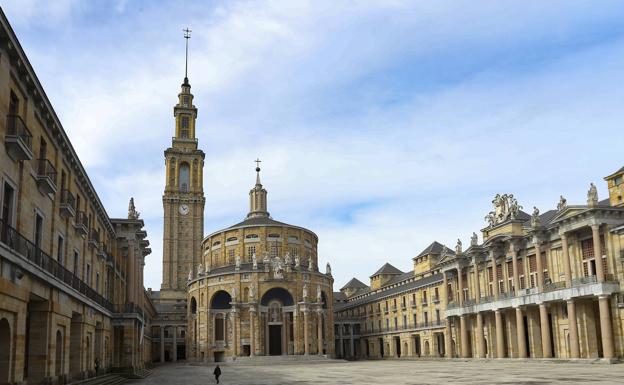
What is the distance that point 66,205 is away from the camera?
25719mm

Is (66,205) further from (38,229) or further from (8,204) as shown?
(8,204)

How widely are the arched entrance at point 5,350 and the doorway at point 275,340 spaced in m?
60.4

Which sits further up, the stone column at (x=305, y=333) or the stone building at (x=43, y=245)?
the stone building at (x=43, y=245)

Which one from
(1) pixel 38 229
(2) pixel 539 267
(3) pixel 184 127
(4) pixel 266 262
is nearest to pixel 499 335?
(2) pixel 539 267

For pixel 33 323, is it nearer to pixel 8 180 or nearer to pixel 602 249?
pixel 8 180

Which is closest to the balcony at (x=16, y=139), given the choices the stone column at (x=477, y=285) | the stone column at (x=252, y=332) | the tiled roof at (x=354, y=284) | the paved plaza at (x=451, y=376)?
the paved plaza at (x=451, y=376)

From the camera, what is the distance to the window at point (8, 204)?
18.4m

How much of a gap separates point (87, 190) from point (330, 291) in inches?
2154

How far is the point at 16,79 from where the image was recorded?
62.6ft

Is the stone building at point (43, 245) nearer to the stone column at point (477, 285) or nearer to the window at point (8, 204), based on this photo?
the window at point (8, 204)

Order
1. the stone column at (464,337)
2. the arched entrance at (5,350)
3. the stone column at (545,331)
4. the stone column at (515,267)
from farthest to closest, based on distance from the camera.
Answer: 1. the stone column at (464,337)
2. the stone column at (515,267)
3. the stone column at (545,331)
4. the arched entrance at (5,350)

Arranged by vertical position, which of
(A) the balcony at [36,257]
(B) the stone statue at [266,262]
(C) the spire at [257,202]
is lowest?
(A) the balcony at [36,257]

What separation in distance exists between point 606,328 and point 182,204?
81249 millimetres

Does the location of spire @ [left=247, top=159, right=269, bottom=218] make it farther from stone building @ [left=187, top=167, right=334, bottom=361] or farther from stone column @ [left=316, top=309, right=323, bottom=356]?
stone column @ [left=316, top=309, right=323, bottom=356]
